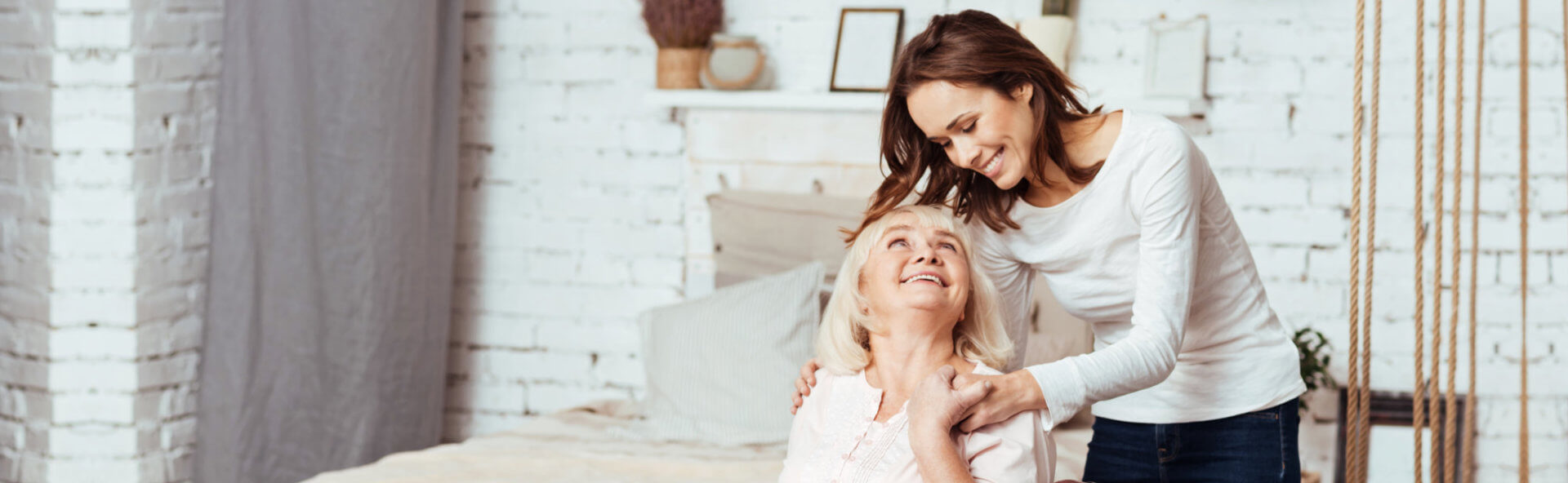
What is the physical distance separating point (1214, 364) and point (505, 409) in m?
2.28

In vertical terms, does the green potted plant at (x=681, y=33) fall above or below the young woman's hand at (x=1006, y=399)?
above

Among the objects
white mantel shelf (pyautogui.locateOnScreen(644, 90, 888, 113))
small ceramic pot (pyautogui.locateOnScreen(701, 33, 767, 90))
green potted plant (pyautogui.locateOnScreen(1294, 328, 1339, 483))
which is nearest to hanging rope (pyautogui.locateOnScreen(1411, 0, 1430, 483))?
green potted plant (pyautogui.locateOnScreen(1294, 328, 1339, 483))

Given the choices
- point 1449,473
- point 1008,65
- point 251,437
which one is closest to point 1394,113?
point 1449,473

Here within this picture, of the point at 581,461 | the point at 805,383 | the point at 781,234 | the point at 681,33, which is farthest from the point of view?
the point at 681,33

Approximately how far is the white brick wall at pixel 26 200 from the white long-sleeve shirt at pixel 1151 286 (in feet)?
6.27

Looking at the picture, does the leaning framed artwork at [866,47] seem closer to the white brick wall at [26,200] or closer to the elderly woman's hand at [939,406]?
the elderly woman's hand at [939,406]

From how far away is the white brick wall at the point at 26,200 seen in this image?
7.87 feet

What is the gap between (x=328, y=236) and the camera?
2.77 m

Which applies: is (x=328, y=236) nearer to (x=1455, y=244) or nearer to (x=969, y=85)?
(x=969, y=85)

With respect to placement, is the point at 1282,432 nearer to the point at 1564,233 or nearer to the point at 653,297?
the point at 1564,233

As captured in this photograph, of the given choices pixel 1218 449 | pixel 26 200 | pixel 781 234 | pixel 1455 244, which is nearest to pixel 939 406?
pixel 1218 449

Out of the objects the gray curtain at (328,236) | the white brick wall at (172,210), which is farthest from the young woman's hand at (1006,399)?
the white brick wall at (172,210)

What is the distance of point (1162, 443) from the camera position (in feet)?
5.49

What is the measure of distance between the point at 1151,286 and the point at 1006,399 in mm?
230
